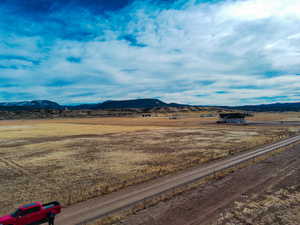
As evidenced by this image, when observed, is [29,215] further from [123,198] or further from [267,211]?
[267,211]

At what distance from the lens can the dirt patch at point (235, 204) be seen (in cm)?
1264

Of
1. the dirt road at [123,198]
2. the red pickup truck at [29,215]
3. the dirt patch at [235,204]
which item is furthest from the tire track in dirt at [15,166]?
the dirt patch at [235,204]

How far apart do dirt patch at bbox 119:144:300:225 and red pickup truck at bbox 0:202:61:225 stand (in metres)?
4.69

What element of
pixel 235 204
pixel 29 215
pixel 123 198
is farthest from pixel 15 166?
pixel 235 204

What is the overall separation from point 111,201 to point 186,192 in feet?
21.2

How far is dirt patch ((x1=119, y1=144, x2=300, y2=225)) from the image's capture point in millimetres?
12641

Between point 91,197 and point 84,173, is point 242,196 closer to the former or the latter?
point 91,197

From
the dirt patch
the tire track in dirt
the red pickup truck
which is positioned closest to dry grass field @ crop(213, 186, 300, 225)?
the dirt patch

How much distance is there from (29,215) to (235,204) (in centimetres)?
1413

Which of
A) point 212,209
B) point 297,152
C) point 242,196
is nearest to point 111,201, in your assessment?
point 212,209

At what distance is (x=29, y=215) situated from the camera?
1144 centimetres

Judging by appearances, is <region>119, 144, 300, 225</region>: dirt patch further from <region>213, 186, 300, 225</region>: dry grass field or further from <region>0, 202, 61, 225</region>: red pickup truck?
<region>0, 202, 61, 225</region>: red pickup truck

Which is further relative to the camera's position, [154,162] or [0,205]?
[154,162]

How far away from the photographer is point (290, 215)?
13.1 m
